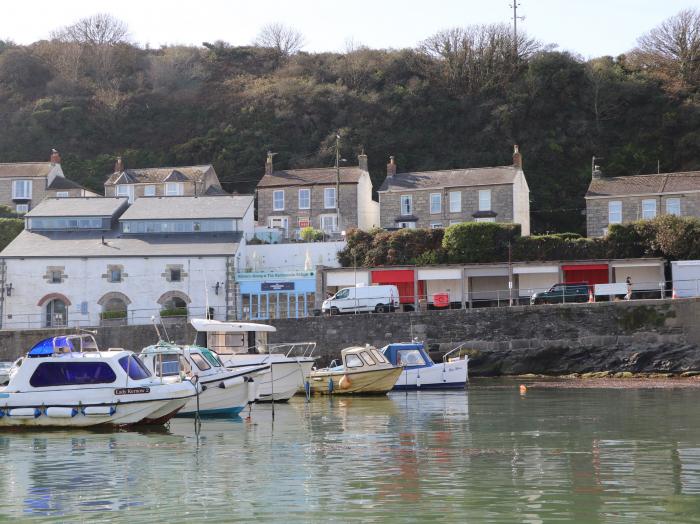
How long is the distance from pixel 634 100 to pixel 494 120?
1110 centimetres

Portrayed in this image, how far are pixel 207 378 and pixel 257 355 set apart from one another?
5395 mm

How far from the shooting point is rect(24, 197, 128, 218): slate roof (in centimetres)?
5912

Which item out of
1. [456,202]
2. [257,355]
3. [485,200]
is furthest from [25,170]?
[257,355]

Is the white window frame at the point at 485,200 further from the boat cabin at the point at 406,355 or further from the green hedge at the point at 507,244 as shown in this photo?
the boat cabin at the point at 406,355

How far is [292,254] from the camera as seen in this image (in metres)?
57.9

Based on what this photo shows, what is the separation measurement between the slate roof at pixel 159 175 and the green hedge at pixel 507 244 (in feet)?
62.9

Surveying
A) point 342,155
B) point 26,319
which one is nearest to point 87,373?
point 26,319

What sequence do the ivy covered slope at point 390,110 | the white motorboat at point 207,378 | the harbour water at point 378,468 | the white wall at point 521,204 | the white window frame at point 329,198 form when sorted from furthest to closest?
the ivy covered slope at point 390,110 → the white window frame at point 329,198 → the white wall at point 521,204 → the white motorboat at point 207,378 → the harbour water at point 378,468

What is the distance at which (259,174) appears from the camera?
280 ft

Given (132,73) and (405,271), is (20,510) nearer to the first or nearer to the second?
(405,271)

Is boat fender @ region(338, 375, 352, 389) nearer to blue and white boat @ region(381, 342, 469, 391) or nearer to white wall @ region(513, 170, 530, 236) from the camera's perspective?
blue and white boat @ region(381, 342, 469, 391)

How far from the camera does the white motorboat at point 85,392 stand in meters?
25.7

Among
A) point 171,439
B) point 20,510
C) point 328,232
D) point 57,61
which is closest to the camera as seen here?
point 20,510

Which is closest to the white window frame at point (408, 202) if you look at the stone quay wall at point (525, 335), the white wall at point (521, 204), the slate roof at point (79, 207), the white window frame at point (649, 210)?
the white wall at point (521, 204)
